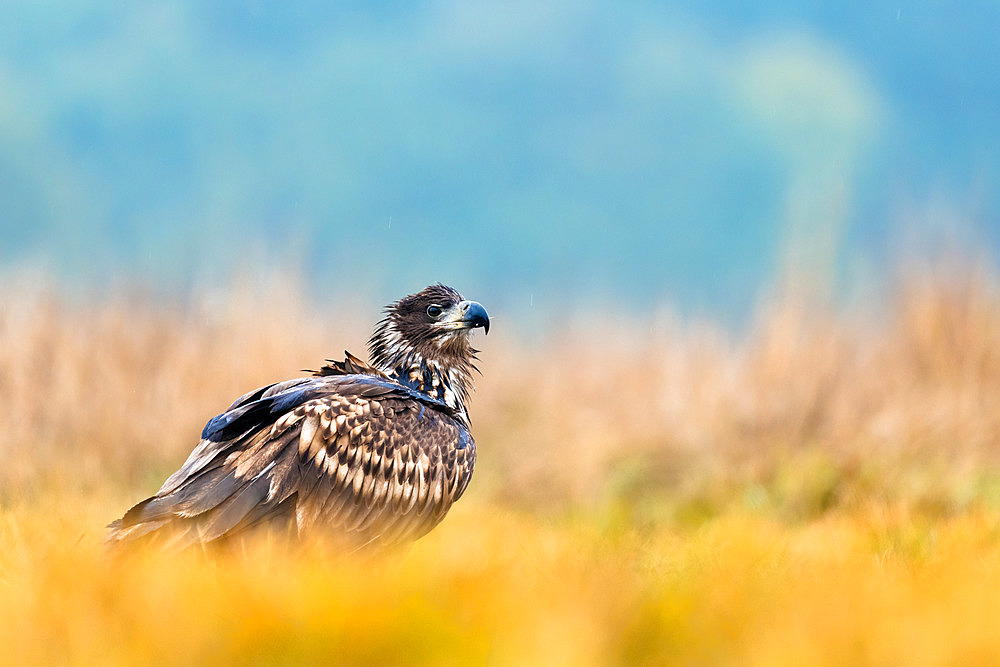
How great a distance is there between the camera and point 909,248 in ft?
31.1

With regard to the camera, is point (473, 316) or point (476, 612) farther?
point (473, 316)

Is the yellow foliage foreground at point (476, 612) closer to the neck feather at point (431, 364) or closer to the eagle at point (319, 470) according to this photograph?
the eagle at point (319, 470)

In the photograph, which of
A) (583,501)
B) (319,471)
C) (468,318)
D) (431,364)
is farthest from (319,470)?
(583,501)

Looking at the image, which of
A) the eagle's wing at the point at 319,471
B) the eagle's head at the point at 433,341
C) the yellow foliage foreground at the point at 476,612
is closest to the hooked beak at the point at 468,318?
the eagle's head at the point at 433,341

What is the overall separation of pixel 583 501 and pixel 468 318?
3.40 metres

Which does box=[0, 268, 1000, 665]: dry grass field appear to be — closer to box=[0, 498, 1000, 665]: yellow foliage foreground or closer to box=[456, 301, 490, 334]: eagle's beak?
box=[0, 498, 1000, 665]: yellow foliage foreground

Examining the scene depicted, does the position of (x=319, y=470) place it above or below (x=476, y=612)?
above

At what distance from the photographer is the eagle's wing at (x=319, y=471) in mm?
3625

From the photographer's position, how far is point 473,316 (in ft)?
16.4

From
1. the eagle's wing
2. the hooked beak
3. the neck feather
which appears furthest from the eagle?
the hooked beak

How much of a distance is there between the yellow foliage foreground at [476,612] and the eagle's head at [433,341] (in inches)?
71.6

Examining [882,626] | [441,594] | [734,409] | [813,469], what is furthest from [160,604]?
[734,409]

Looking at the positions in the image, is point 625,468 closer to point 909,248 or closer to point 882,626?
point 909,248

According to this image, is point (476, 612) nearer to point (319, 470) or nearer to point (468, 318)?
point (319, 470)
